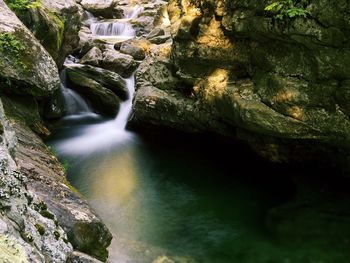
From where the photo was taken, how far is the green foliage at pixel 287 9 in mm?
7086

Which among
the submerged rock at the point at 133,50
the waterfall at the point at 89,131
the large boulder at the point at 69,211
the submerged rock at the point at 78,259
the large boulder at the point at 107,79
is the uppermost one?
the submerged rock at the point at 78,259

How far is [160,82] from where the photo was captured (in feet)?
40.5

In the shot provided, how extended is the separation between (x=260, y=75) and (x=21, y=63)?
656cm

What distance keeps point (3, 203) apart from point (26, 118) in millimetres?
8213

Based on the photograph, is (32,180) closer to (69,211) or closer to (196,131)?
(69,211)

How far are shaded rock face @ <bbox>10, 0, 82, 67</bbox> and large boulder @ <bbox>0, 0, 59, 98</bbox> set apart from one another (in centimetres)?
143

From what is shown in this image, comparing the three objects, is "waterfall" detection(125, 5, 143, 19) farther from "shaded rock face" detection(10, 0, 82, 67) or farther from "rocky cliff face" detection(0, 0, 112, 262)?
"rocky cliff face" detection(0, 0, 112, 262)

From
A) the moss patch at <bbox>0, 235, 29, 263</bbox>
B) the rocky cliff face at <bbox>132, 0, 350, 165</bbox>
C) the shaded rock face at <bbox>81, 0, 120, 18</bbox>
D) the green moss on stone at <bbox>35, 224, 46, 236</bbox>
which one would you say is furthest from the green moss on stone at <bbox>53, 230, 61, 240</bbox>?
the shaded rock face at <bbox>81, 0, 120, 18</bbox>

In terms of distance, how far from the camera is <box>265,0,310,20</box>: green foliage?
7.09 m

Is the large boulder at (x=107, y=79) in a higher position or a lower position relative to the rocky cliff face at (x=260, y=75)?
lower

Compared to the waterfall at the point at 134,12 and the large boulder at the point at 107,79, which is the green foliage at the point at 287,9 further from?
the waterfall at the point at 134,12

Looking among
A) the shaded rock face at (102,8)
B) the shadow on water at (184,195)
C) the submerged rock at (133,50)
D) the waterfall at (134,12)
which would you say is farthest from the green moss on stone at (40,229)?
the shaded rock face at (102,8)

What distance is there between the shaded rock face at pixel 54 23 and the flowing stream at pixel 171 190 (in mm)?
1994

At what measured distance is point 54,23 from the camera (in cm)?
1230
